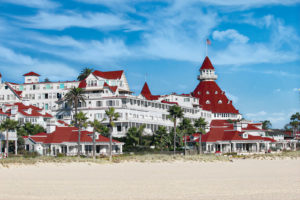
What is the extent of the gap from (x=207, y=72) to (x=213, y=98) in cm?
933

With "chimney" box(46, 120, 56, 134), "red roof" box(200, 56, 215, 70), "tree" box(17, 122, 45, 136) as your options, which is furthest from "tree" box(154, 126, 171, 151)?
"red roof" box(200, 56, 215, 70)

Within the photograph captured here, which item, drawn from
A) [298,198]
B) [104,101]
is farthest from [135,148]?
[298,198]

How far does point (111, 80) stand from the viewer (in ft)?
342

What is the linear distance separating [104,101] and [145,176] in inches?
2441

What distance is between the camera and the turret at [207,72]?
429ft

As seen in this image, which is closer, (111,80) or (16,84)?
(111,80)

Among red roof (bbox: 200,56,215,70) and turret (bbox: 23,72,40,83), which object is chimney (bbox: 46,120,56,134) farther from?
red roof (bbox: 200,56,215,70)

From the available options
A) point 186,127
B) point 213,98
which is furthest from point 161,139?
point 213,98

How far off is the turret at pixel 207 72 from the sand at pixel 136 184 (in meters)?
91.1

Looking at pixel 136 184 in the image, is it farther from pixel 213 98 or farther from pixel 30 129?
pixel 213 98

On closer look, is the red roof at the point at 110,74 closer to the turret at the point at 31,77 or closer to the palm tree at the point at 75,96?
the palm tree at the point at 75,96

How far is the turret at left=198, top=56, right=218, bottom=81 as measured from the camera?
13062 cm

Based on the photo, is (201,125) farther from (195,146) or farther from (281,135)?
(281,135)

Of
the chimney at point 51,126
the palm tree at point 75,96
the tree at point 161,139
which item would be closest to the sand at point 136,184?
the chimney at point 51,126
